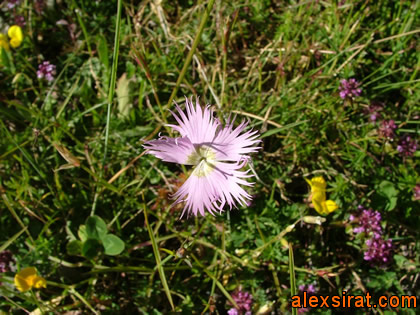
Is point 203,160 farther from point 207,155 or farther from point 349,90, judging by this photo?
point 349,90

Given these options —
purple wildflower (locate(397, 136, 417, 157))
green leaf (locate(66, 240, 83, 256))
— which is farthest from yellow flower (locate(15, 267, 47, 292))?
purple wildflower (locate(397, 136, 417, 157))

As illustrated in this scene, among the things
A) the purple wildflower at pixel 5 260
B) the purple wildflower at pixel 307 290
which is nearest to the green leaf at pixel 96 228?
the purple wildflower at pixel 5 260

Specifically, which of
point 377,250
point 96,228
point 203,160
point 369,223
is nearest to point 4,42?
point 96,228

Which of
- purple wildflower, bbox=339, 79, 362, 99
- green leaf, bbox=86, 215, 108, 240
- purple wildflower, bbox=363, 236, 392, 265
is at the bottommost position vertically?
purple wildflower, bbox=363, 236, 392, 265

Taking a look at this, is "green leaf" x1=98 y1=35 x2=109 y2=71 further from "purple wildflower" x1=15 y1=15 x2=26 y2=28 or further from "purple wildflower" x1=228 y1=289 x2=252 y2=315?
"purple wildflower" x1=228 y1=289 x2=252 y2=315

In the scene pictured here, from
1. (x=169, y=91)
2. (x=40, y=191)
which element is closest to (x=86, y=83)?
(x=169, y=91)

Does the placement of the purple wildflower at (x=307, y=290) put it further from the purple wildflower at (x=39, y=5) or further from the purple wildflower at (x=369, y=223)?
the purple wildflower at (x=39, y=5)
